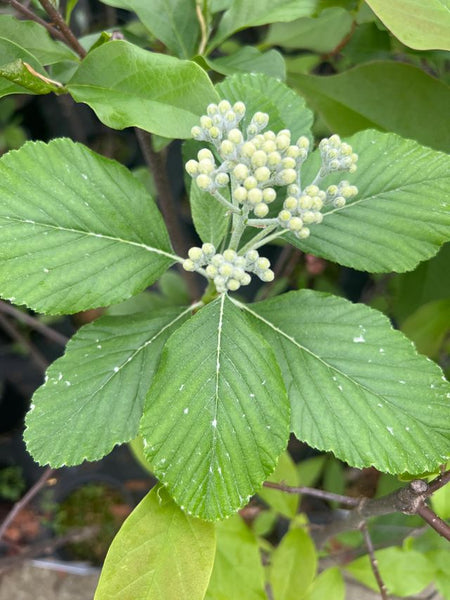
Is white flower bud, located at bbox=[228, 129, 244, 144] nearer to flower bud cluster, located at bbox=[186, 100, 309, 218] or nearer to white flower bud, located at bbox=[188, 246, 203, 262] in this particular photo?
flower bud cluster, located at bbox=[186, 100, 309, 218]

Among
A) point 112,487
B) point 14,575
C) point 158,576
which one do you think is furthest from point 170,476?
point 14,575

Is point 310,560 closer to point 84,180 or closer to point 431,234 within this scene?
point 431,234

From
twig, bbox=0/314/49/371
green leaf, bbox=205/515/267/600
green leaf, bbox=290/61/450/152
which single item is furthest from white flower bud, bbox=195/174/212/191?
twig, bbox=0/314/49/371

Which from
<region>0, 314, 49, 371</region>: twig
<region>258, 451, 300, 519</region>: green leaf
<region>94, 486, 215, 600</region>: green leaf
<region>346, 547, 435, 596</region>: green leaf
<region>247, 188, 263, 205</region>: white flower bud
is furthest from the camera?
<region>0, 314, 49, 371</region>: twig

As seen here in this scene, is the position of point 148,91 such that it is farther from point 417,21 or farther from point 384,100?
point 384,100

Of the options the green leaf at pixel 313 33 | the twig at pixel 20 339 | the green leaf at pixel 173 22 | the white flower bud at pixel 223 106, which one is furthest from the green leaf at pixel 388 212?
the twig at pixel 20 339

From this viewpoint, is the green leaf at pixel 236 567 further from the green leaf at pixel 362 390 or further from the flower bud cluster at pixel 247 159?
the flower bud cluster at pixel 247 159
